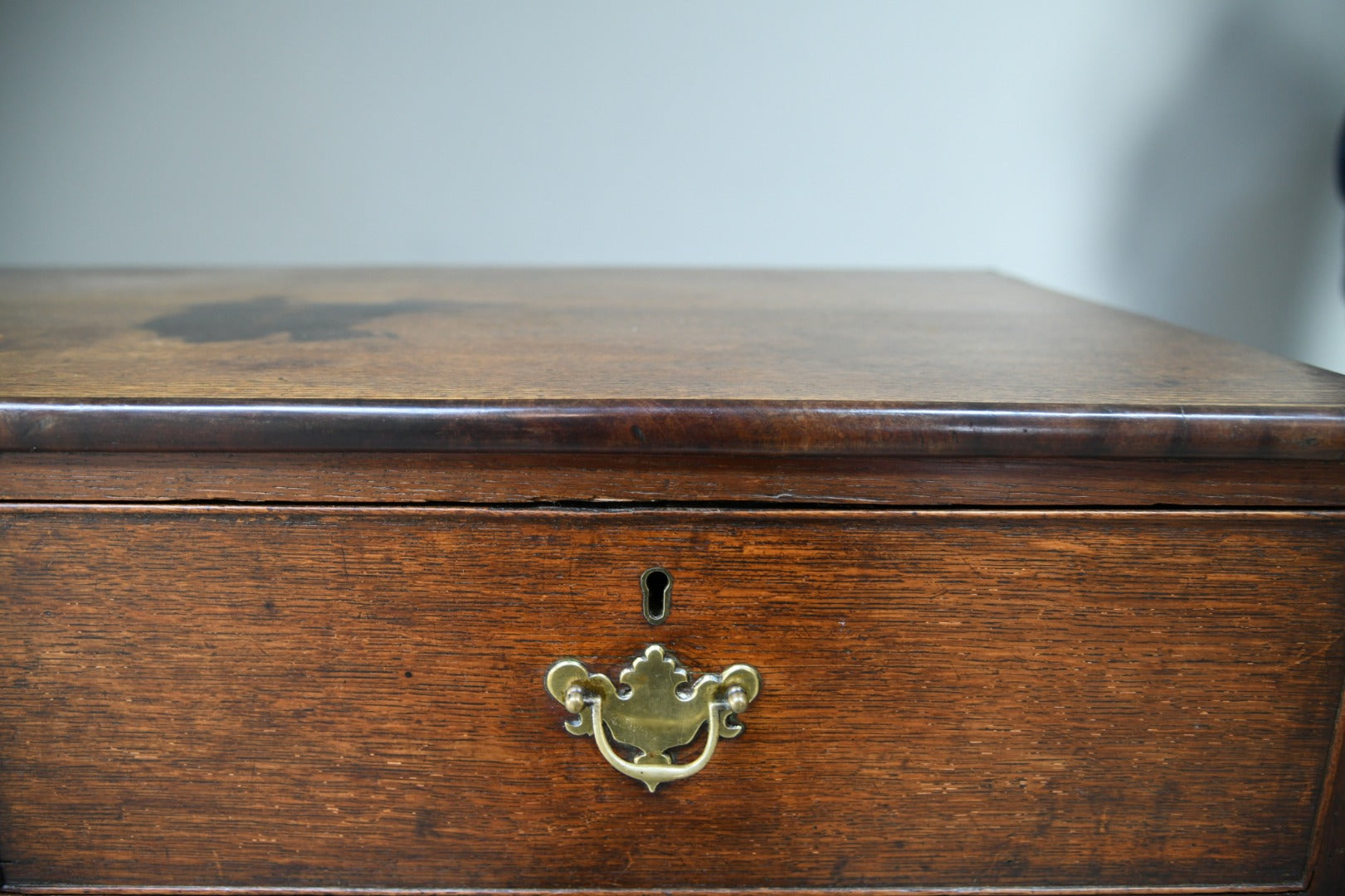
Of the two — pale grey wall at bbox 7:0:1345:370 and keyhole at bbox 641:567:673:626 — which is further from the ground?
pale grey wall at bbox 7:0:1345:370

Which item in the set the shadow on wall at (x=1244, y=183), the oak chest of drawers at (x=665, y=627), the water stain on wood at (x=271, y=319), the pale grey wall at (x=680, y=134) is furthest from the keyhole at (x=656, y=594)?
the shadow on wall at (x=1244, y=183)

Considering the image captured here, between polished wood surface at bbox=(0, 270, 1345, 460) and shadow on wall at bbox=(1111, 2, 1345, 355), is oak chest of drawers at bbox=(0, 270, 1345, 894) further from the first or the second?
shadow on wall at bbox=(1111, 2, 1345, 355)

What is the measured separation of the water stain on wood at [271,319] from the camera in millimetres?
670

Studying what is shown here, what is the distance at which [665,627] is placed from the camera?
1.74 feet

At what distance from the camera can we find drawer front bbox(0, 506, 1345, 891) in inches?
20.3

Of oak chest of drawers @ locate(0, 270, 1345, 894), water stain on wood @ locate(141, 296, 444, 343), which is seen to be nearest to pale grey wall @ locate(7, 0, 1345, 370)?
water stain on wood @ locate(141, 296, 444, 343)

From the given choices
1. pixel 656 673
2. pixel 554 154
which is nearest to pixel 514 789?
pixel 656 673

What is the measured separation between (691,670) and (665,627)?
0.09 feet

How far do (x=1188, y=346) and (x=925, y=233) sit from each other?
60 centimetres

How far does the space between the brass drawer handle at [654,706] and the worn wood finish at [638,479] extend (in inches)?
3.7

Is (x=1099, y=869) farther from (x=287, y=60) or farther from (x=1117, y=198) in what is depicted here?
(x=287, y=60)

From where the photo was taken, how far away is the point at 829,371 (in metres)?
0.57

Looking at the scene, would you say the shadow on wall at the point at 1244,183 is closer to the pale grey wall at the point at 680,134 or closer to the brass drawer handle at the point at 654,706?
the pale grey wall at the point at 680,134

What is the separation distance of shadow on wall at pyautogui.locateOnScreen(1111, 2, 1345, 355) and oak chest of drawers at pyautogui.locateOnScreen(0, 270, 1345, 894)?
0.77 meters
